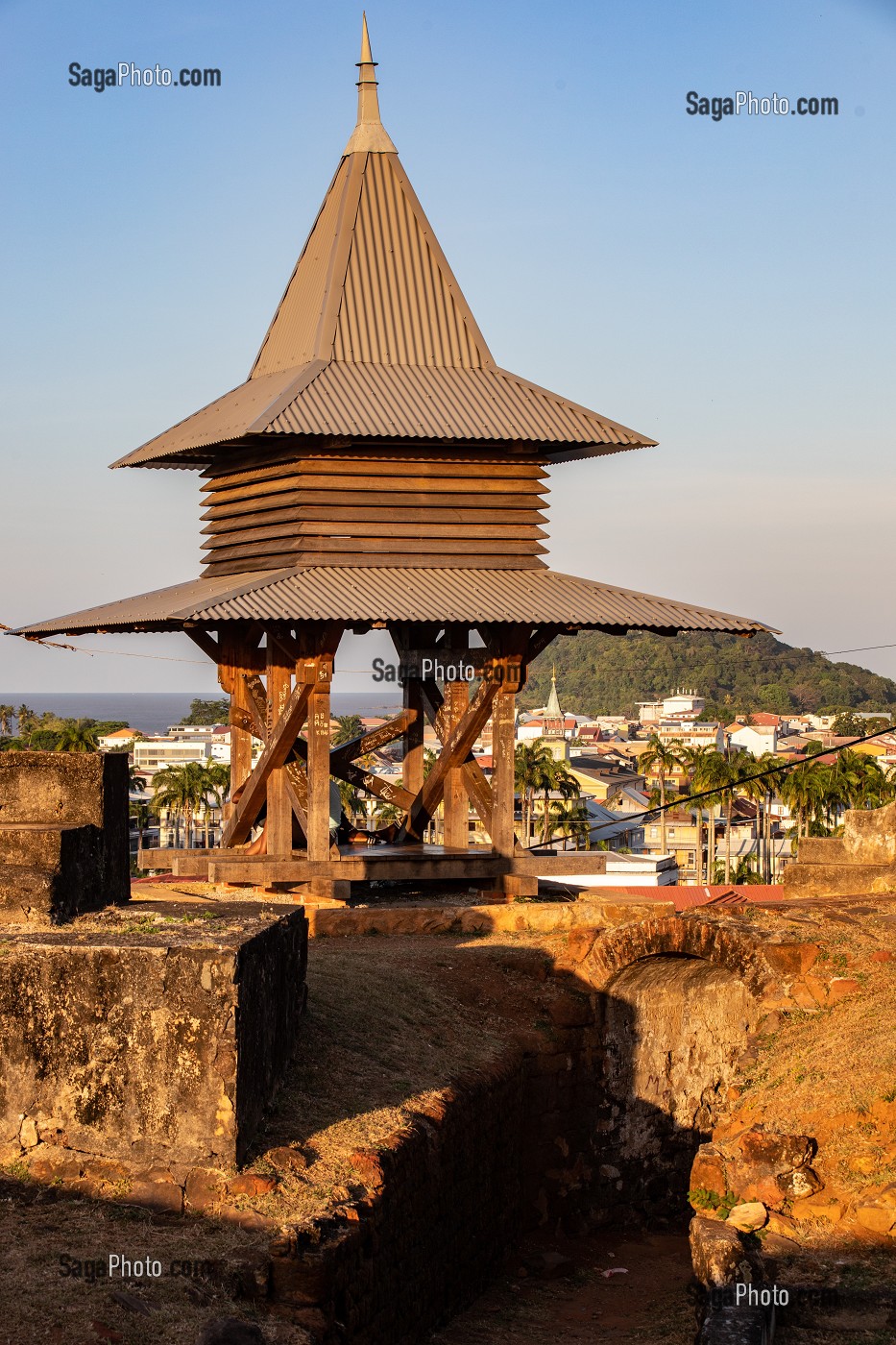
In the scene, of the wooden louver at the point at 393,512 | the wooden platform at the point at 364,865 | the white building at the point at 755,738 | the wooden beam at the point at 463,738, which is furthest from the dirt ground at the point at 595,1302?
the white building at the point at 755,738

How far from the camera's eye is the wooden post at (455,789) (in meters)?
18.2

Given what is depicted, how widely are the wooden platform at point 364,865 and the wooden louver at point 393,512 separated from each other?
10.1 feet

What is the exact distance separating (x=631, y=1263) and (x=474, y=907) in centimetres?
375

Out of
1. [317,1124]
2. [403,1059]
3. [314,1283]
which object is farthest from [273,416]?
[314,1283]

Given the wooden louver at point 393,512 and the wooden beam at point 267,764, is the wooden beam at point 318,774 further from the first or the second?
the wooden louver at point 393,512

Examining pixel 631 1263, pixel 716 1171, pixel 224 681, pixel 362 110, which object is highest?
pixel 362 110

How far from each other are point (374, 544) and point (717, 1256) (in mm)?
8966

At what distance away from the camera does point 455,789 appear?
1839cm

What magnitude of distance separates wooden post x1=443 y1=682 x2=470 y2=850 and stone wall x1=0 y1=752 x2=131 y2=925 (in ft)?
20.9

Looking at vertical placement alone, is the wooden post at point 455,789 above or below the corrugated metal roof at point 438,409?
below

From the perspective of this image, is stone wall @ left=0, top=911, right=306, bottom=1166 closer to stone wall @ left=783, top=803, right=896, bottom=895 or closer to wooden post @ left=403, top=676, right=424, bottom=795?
wooden post @ left=403, top=676, right=424, bottom=795

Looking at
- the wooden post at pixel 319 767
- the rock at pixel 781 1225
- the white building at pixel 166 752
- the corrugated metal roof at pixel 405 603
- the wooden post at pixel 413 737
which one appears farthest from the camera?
the white building at pixel 166 752

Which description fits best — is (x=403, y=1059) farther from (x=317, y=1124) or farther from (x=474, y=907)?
(x=474, y=907)

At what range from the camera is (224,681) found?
18.9 meters
